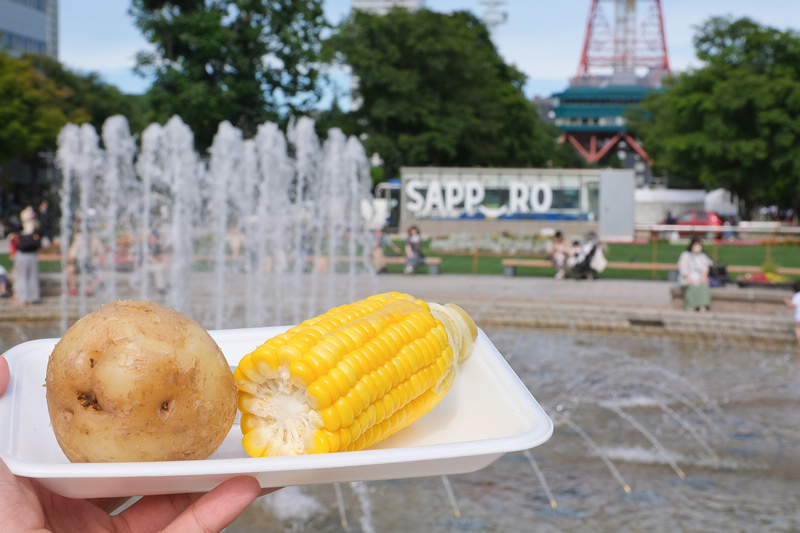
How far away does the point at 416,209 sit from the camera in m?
38.7

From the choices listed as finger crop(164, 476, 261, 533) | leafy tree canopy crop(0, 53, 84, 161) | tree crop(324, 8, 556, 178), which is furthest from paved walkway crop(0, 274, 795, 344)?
leafy tree canopy crop(0, 53, 84, 161)

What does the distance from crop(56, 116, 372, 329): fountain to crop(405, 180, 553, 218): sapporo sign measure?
1060 cm

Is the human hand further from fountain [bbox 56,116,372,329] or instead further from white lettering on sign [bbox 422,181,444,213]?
white lettering on sign [bbox 422,181,444,213]

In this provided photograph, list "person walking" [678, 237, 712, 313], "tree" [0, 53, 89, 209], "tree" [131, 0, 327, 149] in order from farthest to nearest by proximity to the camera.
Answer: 1. "tree" [0, 53, 89, 209]
2. "tree" [131, 0, 327, 149]
3. "person walking" [678, 237, 712, 313]

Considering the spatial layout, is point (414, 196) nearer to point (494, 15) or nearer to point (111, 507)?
point (111, 507)

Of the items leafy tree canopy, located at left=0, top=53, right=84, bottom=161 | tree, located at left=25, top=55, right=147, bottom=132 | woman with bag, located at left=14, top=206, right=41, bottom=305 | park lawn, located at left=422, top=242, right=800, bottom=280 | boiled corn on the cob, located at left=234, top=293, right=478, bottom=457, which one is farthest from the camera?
tree, located at left=25, top=55, right=147, bottom=132

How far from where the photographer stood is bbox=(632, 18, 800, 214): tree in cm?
4488

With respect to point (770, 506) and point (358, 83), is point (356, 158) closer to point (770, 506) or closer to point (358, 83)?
point (770, 506)

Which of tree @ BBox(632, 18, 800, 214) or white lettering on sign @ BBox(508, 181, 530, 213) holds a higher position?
tree @ BBox(632, 18, 800, 214)

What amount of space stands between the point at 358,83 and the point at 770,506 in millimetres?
42623

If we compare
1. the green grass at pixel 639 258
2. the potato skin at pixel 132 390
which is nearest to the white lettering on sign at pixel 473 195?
the green grass at pixel 639 258

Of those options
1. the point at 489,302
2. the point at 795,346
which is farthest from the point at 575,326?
the point at 795,346

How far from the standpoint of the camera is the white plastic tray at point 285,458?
4.61 ft

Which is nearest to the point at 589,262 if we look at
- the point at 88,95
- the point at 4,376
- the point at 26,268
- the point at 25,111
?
the point at 26,268
